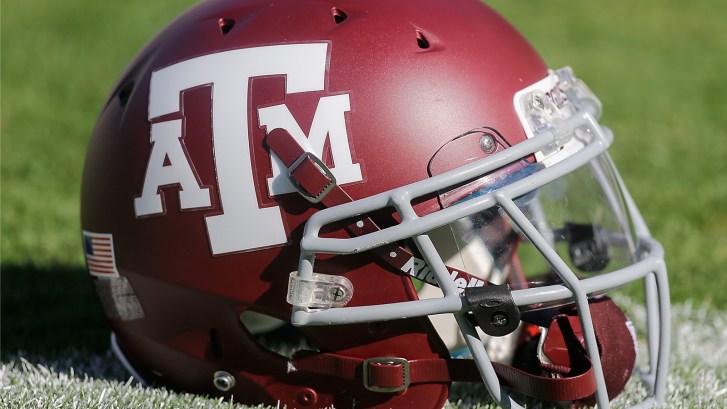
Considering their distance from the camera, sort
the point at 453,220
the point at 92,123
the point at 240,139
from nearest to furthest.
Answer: the point at 453,220 < the point at 240,139 < the point at 92,123

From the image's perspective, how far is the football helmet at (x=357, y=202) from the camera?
74.2 inches

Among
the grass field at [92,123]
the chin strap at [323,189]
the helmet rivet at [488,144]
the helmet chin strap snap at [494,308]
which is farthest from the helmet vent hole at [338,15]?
the grass field at [92,123]

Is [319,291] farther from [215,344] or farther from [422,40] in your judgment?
[422,40]

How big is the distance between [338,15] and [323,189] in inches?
17.9

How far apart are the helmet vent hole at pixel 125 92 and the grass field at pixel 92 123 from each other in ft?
2.43

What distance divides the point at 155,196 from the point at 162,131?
0.51 ft

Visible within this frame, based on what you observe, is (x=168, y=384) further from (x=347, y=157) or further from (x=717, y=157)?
(x=717, y=157)

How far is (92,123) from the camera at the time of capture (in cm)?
504

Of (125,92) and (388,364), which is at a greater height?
(125,92)

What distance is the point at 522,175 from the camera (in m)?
1.93

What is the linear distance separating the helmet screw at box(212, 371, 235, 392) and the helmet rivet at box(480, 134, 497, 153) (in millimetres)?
844

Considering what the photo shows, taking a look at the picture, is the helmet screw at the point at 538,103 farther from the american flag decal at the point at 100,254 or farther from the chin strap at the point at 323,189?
the american flag decal at the point at 100,254

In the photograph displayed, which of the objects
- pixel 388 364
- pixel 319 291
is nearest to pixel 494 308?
pixel 388 364

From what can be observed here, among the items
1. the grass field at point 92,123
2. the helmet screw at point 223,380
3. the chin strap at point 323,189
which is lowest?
the grass field at point 92,123
